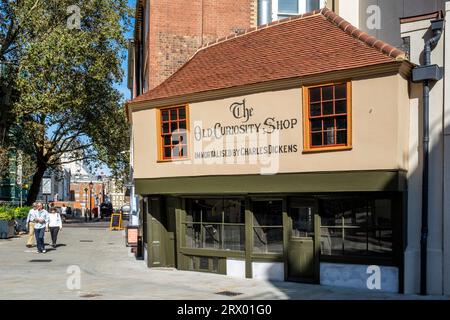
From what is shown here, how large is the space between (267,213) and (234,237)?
3.93ft

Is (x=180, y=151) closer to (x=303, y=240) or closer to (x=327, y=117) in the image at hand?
(x=303, y=240)

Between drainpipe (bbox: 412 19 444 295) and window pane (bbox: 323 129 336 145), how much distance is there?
80.5 inches

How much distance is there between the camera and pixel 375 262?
1302 centimetres

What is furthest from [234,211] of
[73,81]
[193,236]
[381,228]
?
[73,81]

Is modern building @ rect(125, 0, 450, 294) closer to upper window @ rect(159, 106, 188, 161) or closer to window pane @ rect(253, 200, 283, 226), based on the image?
window pane @ rect(253, 200, 283, 226)

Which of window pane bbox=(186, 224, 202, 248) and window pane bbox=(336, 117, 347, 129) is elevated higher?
window pane bbox=(336, 117, 347, 129)

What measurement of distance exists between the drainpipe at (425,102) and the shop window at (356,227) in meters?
0.72

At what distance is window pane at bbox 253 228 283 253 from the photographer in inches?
576

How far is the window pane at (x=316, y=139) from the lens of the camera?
542 inches

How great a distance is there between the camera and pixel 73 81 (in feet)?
114

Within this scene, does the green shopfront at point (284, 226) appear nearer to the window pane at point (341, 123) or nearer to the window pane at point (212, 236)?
the window pane at point (212, 236)

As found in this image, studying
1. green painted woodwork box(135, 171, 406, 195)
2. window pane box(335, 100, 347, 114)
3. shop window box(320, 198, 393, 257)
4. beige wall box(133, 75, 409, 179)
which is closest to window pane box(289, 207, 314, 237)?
shop window box(320, 198, 393, 257)

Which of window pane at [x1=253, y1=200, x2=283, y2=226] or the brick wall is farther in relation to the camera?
the brick wall
